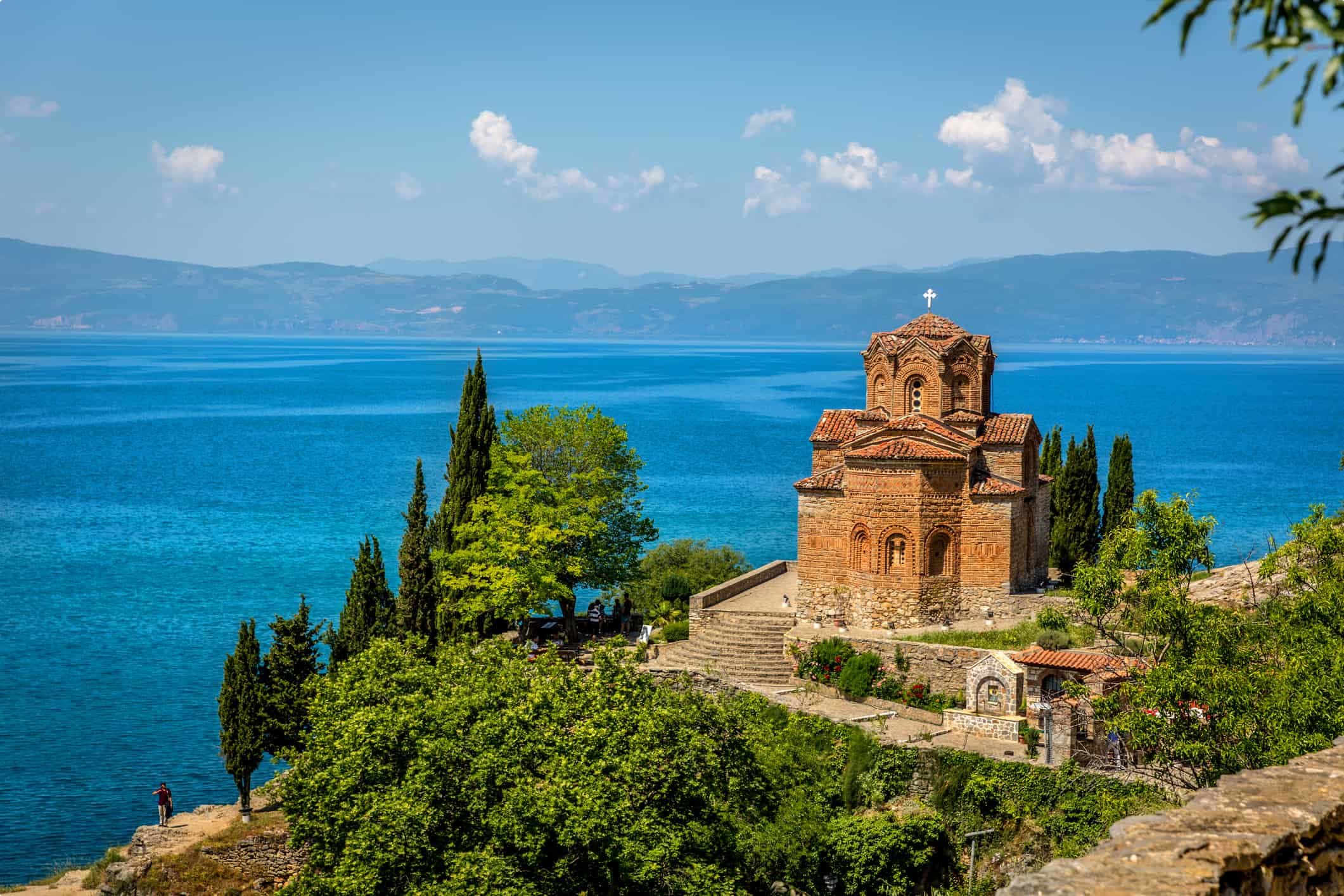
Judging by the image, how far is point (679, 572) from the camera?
4262 centimetres

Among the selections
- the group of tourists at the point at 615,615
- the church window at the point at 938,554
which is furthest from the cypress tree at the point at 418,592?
the church window at the point at 938,554

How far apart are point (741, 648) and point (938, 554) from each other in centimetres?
572

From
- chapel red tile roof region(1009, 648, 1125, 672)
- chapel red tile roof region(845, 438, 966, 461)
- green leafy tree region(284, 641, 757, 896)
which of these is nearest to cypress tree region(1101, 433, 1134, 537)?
chapel red tile roof region(845, 438, 966, 461)

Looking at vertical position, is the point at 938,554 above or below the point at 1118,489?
below

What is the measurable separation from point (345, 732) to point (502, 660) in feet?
12.2

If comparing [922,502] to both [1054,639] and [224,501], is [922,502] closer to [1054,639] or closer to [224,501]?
[1054,639]

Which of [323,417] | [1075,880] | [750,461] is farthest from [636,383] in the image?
[1075,880]

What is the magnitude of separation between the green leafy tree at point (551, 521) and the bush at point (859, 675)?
24.8 feet

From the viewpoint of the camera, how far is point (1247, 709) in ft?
65.1

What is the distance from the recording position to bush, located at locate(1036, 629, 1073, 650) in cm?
3150

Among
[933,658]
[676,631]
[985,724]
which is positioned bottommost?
[985,724]

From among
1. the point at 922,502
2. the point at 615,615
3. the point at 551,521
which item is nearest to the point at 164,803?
the point at 551,521

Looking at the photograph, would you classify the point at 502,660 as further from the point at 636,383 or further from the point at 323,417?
the point at 636,383

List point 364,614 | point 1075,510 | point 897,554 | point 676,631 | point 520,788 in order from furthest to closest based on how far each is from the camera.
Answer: point 1075,510, point 676,631, point 897,554, point 364,614, point 520,788
